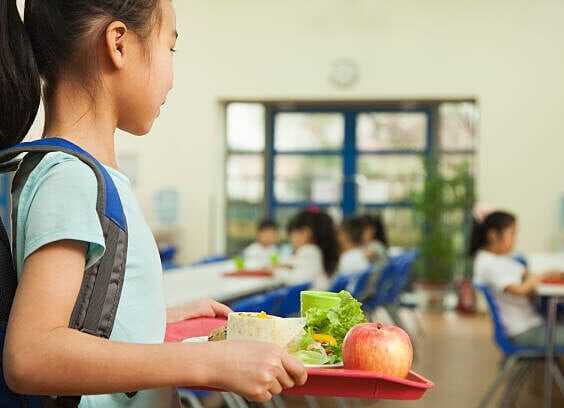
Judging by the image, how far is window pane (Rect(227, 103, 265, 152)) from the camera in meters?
12.5

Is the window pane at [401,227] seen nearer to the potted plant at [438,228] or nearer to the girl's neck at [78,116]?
the potted plant at [438,228]

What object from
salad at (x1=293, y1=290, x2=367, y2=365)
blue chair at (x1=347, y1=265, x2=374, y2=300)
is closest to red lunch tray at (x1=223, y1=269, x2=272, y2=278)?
blue chair at (x1=347, y1=265, x2=374, y2=300)

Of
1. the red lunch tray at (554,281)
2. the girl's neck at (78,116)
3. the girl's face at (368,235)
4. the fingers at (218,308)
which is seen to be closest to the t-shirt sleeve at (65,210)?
the girl's neck at (78,116)

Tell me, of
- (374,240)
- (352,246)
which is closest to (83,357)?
(352,246)

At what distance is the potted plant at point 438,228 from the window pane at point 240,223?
7.40 ft

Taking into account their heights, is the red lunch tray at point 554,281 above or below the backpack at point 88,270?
below

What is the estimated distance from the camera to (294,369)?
1.00m

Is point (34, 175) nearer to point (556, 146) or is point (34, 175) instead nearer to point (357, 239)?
point (357, 239)

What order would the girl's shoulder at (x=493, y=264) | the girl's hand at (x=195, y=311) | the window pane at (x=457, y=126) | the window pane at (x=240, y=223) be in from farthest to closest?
the window pane at (x=240, y=223)
the window pane at (x=457, y=126)
the girl's shoulder at (x=493, y=264)
the girl's hand at (x=195, y=311)

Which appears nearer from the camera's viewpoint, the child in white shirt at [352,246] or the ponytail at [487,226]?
the ponytail at [487,226]

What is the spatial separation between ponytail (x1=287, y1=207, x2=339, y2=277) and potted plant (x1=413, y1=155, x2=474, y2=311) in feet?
14.4

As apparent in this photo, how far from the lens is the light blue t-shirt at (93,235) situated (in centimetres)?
100

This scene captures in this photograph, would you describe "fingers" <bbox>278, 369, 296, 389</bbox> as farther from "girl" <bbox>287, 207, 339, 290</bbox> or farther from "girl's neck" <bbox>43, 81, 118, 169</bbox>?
"girl" <bbox>287, 207, 339, 290</bbox>

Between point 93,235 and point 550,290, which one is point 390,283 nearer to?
point 550,290
